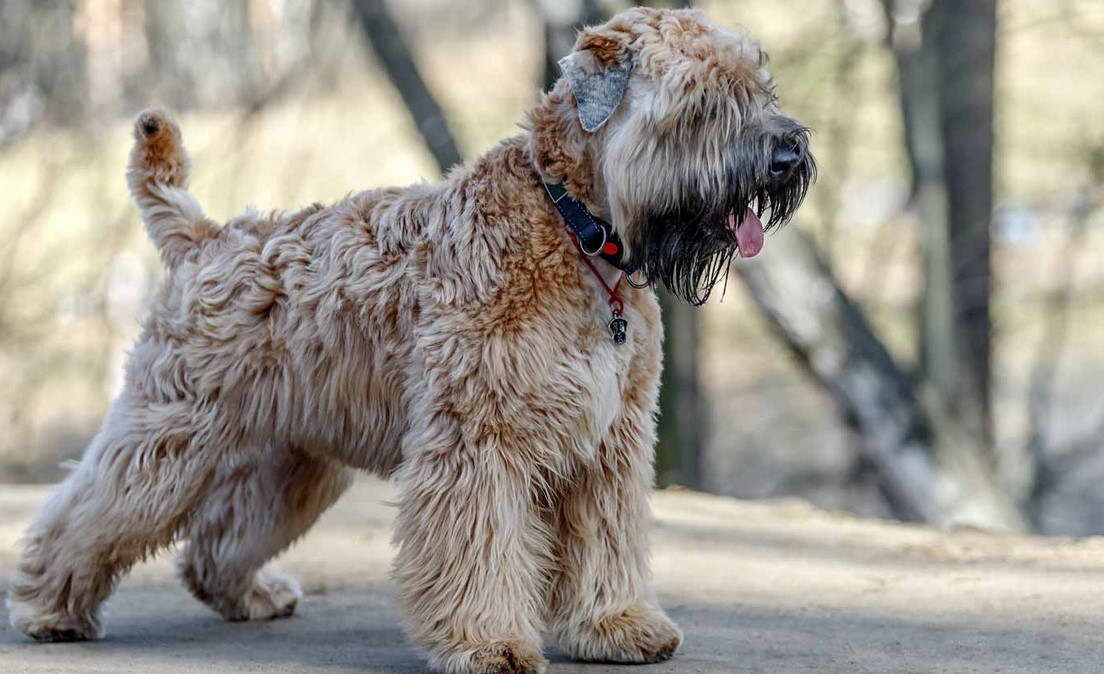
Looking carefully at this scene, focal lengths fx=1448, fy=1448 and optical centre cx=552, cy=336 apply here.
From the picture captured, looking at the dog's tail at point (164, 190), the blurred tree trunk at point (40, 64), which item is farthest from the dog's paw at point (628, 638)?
the blurred tree trunk at point (40, 64)

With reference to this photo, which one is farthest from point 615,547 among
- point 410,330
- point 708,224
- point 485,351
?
point 708,224

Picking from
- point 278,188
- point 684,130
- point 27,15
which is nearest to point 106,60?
point 27,15

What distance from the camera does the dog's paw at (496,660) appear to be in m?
4.40

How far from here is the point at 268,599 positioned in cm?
582

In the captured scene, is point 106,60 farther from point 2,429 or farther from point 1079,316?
point 1079,316

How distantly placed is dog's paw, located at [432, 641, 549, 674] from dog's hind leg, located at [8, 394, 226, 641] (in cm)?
125

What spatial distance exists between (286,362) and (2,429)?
30.2 feet

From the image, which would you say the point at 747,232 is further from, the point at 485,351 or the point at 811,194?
the point at 811,194

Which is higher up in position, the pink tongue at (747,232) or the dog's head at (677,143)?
the dog's head at (677,143)

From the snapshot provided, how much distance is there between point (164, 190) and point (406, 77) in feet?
20.6

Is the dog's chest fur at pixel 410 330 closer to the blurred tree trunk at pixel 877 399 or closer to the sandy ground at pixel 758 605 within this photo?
the sandy ground at pixel 758 605

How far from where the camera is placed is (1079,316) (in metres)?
12.9

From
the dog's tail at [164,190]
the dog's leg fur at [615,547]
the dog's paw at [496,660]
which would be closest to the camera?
the dog's paw at [496,660]

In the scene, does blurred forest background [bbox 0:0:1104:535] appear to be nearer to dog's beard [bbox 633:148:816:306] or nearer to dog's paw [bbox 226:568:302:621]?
dog's paw [bbox 226:568:302:621]
